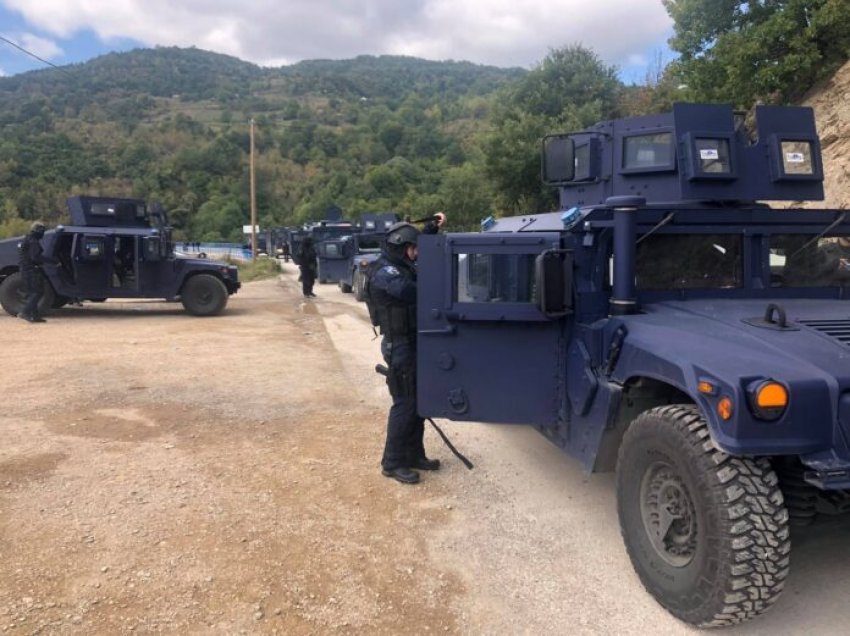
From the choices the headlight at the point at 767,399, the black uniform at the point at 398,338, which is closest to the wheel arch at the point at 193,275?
the black uniform at the point at 398,338

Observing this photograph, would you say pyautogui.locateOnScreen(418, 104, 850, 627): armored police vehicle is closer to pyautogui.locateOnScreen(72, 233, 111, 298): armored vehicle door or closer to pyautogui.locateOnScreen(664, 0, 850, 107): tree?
pyautogui.locateOnScreen(664, 0, 850, 107): tree

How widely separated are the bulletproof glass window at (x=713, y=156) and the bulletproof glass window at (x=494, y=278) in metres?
1.20

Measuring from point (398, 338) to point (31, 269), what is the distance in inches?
390

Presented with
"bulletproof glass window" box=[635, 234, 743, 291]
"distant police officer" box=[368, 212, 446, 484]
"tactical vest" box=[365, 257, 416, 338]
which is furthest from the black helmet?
"bulletproof glass window" box=[635, 234, 743, 291]

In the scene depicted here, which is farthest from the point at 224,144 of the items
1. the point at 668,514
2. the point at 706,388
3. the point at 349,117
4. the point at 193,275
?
the point at 706,388

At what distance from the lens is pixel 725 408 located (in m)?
2.58

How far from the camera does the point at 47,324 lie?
1201 cm

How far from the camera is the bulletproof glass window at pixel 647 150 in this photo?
5.43 meters

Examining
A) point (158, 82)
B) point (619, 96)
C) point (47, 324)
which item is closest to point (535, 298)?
point (47, 324)

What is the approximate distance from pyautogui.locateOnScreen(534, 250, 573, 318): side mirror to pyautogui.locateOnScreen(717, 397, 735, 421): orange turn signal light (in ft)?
3.70

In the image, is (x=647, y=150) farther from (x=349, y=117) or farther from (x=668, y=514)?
(x=349, y=117)

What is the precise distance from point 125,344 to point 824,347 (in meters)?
9.29

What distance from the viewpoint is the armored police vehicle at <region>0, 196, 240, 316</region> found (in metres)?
12.6

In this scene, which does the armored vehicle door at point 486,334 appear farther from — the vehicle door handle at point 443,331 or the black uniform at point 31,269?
the black uniform at point 31,269
